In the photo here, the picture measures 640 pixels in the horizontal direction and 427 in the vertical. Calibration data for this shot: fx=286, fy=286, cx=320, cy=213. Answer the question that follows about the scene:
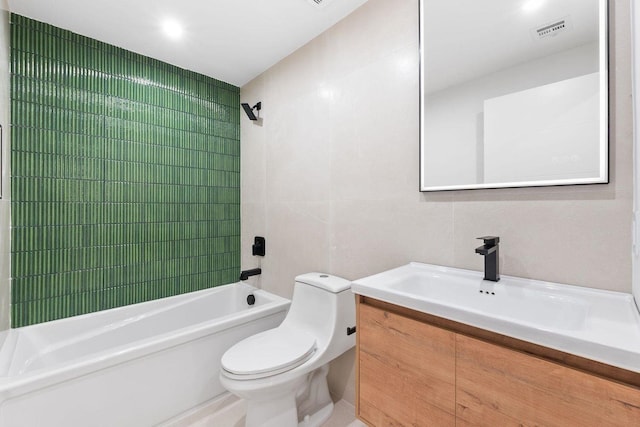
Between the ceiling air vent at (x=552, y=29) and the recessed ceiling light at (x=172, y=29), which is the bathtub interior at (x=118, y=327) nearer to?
the recessed ceiling light at (x=172, y=29)

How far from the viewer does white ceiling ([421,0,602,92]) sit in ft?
3.38

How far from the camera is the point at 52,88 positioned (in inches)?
71.4

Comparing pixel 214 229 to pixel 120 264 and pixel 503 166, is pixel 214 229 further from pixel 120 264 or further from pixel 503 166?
pixel 503 166

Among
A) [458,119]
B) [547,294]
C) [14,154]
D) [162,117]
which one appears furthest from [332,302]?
[14,154]

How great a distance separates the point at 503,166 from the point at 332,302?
1069 millimetres

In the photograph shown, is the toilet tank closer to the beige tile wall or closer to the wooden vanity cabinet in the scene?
the beige tile wall

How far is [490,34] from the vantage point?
48.9 inches

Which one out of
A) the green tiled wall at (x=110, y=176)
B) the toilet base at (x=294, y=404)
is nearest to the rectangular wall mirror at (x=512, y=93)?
the toilet base at (x=294, y=404)

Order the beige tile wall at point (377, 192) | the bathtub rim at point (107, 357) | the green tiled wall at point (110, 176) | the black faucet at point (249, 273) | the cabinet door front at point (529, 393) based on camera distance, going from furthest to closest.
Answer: the black faucet at point (249, 273) → the green tiled wall at point (110, 176) → the bathtub rim at point (107, 357) → the beige tile wall at point (377, 192) → the cabinet door front at point (529, 393)

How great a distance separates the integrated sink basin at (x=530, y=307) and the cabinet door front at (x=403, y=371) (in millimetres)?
86

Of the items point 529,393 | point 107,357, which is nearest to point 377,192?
point 529,393

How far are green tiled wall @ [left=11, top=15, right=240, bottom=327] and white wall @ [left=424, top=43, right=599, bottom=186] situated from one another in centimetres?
187

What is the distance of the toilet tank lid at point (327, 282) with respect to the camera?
163 cm

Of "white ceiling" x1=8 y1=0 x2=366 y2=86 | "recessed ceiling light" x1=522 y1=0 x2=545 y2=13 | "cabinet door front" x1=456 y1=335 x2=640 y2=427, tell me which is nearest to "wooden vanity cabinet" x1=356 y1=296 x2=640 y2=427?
"cabinet door front" x1=456 y1=335 x2=640 y2=427
